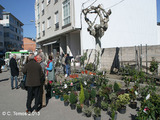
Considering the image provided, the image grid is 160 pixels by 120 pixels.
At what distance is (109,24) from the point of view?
16219 mm

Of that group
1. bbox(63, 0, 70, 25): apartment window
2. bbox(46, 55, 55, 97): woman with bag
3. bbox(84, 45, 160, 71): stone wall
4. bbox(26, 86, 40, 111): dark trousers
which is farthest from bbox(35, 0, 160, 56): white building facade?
bbox(26, 86, 40, 111): dark trousers

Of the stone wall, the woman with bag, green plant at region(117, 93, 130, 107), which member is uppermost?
the stone wall

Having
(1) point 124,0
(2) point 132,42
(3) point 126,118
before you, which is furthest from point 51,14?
(3) point 126,118

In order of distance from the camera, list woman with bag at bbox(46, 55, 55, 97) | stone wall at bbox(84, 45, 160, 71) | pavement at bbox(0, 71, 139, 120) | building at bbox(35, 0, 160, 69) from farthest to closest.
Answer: building at bbox(35, 0, 160, 69), stone wall at bbox(84, 45, 160, 71), woman with bag at bbox(46, 55, 55, 97), pavement at bbox(0, 71, 139, 120)

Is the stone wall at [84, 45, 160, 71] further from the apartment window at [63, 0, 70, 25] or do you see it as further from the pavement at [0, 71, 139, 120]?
the apartment window at [63, 0, 70, 25]

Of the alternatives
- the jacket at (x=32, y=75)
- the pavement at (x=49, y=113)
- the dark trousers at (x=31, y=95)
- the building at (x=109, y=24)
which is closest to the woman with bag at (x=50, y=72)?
the pavement at (x=49, y=113)

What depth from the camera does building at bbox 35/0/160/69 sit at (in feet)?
48.6

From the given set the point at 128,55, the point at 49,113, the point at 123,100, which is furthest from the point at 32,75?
the point at 128,55

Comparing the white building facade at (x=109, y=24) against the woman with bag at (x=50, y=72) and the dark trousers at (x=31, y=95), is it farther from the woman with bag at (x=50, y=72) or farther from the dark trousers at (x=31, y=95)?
the dark trousers at (x=31, y=95)

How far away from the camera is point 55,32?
62.8 feet

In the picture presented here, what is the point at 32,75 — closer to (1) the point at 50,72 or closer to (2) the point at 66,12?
(1) the point at 50,72

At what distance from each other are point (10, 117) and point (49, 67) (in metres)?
2.45

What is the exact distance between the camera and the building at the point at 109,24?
48.6 feet

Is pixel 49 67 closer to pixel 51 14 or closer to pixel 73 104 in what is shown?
pixel 73 104
